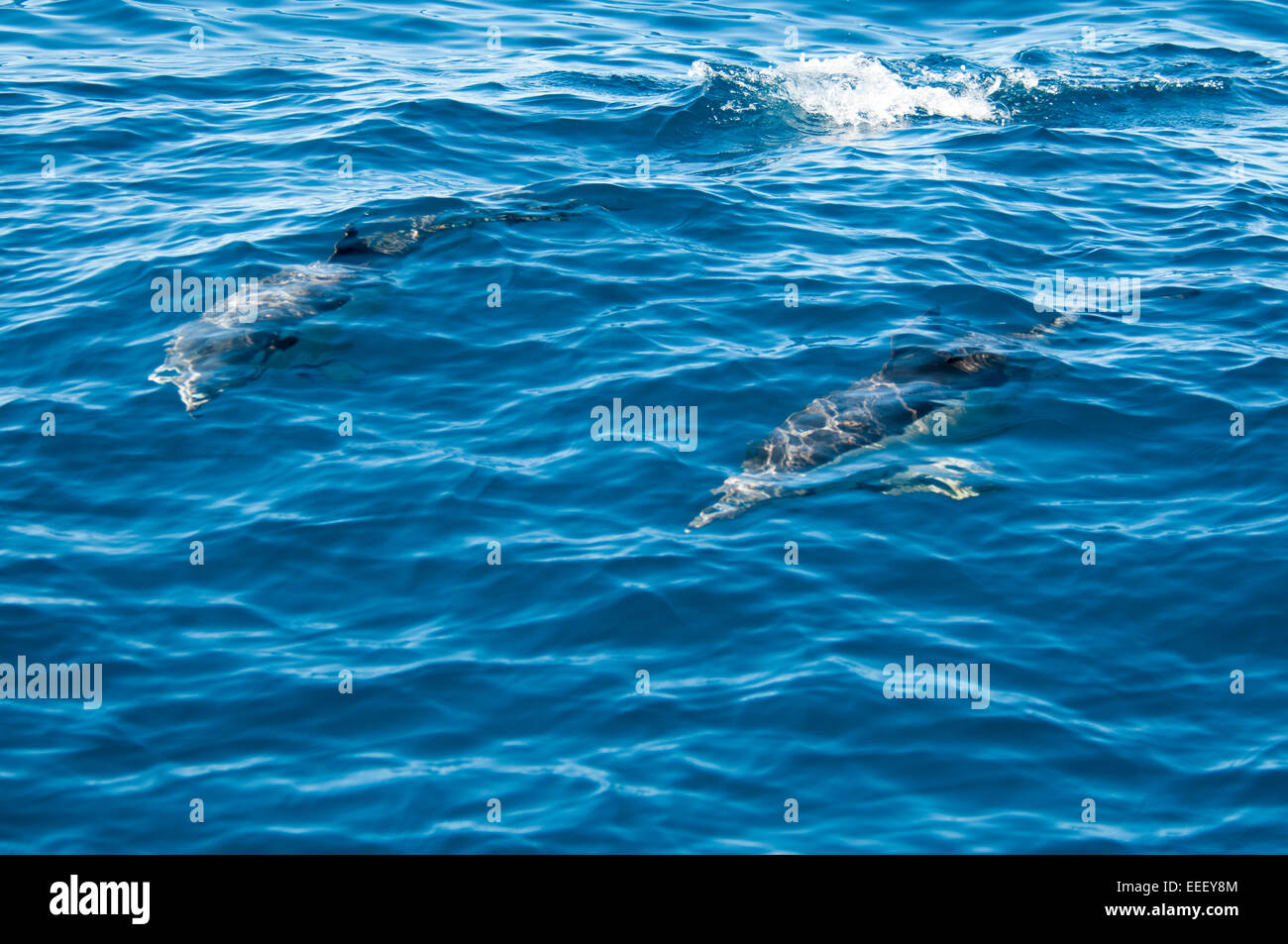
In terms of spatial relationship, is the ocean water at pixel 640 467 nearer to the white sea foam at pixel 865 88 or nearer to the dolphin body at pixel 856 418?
the dolphin body at pixel 856 418

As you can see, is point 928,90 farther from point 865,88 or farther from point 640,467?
point 640,467

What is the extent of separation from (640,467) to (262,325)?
4.90 meters

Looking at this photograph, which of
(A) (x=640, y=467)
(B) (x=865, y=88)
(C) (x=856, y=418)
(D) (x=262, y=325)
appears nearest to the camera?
(A) (x=640, y=467)

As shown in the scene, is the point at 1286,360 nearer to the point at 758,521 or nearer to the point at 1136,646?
the point at 1136,646

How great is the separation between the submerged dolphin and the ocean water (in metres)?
0.06

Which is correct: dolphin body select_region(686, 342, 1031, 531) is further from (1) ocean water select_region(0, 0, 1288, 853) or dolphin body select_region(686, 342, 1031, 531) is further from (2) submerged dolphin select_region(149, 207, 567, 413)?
(2) submerged dolphin select_region(149, 207, 567, 413)

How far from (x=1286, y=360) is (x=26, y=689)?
12956 mm

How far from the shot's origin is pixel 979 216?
1769cm

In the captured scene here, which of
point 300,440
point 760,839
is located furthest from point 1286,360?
point 300,440

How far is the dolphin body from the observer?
38.5 ft

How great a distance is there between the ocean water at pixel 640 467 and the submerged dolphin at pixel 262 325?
0.20 feet

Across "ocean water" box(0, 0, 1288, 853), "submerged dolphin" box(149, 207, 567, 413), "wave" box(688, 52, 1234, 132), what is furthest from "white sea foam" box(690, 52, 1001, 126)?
"submerged dolphin" box(149, 207, 567, 413)

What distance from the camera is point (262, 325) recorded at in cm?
1405

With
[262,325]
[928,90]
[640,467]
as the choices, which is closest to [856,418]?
[640,467]
